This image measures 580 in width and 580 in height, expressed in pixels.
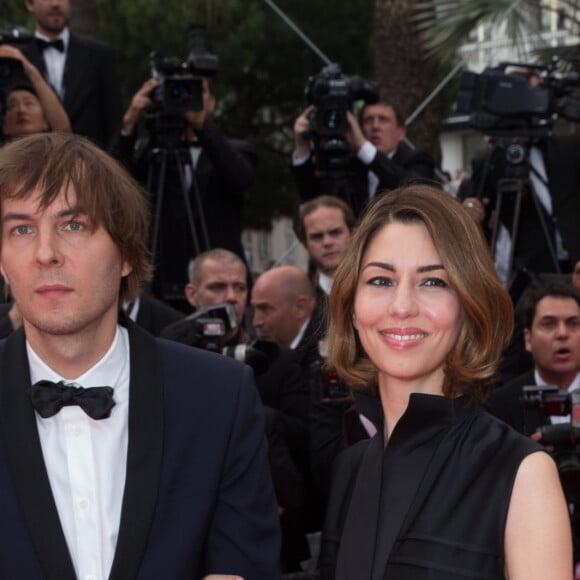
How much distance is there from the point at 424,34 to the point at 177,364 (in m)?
7.77

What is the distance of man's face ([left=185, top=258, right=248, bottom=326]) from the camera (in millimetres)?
5422

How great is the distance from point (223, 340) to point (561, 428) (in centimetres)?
134

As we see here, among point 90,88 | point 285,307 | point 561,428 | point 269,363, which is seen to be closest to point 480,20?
point 90,88

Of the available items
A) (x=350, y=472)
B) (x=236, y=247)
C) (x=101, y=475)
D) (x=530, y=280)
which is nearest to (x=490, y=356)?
(x=350, y=472)

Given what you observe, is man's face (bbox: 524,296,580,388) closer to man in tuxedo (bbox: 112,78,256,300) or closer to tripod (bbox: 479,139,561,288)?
tripod (bbox: 479,139,561,288)

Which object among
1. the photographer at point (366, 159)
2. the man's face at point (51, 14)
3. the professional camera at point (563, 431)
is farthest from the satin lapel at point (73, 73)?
the professional camera at point (563, 431)

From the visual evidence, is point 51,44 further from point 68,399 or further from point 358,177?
point 68,399

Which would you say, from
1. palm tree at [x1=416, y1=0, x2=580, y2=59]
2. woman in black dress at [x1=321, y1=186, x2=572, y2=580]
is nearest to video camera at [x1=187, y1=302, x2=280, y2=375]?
woman in black dress at [x1=321, y1=186, x2=572, y2=580]

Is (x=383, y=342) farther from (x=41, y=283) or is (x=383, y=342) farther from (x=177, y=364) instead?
(x=41, y=283)

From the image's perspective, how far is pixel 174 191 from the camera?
6.10 metres

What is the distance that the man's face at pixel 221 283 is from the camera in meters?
5.42

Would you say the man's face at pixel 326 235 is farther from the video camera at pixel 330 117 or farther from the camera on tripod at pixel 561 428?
the camera on tripod at pixel 561 428

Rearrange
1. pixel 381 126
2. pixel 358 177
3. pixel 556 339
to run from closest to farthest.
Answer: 1. pixel 556 339
2. pixel 358 177
3. pixel 381 126

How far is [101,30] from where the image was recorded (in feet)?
39.0
